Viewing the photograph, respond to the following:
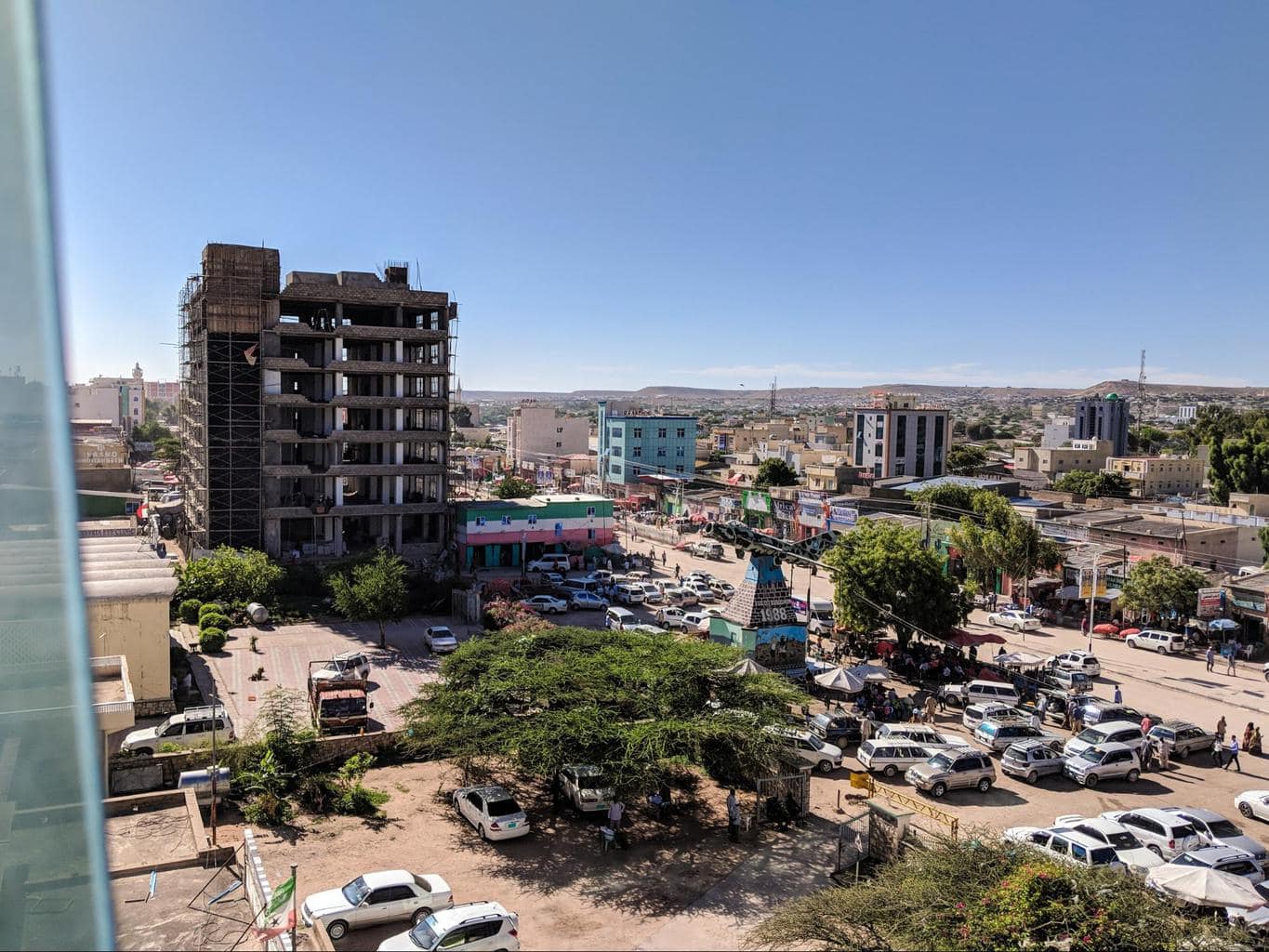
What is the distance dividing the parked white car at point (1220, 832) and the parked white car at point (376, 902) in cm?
1338

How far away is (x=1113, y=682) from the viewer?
28.2 m

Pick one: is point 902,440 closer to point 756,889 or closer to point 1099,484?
point 1099,484

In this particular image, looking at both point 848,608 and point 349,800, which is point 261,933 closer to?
point 349,800

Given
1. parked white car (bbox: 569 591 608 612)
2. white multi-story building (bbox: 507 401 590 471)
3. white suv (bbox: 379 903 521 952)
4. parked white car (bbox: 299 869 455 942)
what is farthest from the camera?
white multi-story building (bbox: 507 401 590 471)

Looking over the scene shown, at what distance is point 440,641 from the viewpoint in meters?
28.9

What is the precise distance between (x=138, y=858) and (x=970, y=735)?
18.4 meters

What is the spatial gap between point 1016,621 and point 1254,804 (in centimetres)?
1694

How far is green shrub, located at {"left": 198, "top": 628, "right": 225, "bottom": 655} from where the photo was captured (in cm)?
2803

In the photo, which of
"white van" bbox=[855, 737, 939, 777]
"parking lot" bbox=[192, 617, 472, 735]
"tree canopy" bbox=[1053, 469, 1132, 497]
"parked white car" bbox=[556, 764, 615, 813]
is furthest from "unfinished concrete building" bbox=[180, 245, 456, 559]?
"tree canopy" bbox=[1053, 469, 1132, 497]

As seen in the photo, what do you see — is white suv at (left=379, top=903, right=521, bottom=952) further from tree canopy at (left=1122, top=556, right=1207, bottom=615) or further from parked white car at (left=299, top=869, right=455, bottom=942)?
tree canopy at (left=1122, top=556, right=1207, bottom=615)

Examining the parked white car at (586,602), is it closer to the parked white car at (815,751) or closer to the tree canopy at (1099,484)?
the parked white car at (815,751)

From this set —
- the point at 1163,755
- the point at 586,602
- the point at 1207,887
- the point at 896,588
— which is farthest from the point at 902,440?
the point at 1207,887

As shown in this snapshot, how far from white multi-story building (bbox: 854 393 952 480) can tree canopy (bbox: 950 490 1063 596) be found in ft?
111

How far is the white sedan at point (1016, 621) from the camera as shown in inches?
1388
